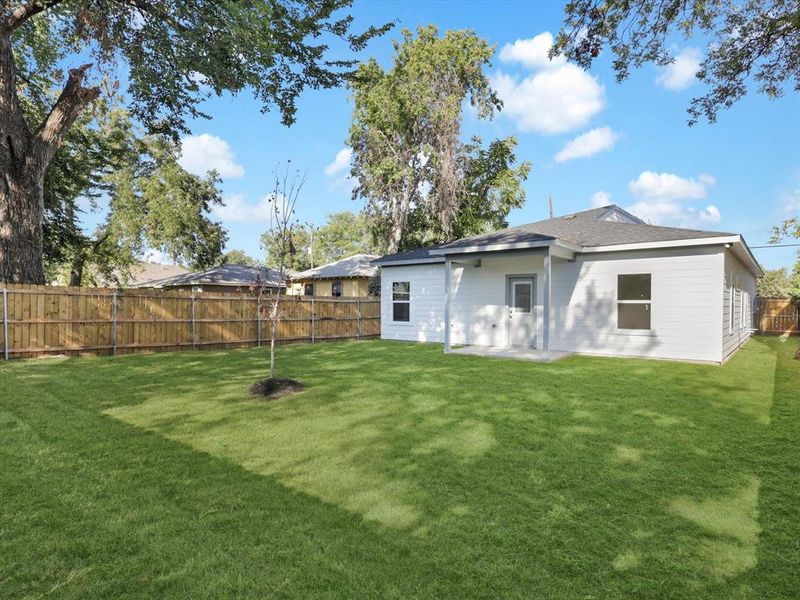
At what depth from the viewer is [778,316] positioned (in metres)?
19.8

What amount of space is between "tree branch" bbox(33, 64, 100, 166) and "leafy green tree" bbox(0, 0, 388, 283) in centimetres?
2

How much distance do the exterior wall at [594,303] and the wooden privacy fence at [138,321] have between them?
16.4 ft

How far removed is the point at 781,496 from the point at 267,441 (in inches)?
177

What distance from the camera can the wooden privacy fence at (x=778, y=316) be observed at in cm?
1944

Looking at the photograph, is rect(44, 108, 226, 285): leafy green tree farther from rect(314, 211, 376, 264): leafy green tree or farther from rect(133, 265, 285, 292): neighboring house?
rect(314, 211, 376, 264): leafy green tree

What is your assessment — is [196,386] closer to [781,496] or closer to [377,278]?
[781,496]

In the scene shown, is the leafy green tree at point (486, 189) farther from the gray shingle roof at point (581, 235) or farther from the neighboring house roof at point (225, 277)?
the neighboring house roof at point (225, 277)

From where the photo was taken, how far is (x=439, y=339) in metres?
14.3

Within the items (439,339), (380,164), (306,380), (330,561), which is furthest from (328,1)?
(380,164)

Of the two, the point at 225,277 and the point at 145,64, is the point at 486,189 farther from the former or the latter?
the point at 145,64

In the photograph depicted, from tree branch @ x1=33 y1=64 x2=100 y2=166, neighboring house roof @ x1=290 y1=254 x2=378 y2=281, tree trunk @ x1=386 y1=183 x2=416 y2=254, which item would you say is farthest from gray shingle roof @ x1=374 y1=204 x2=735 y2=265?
tree branch @ x1=33 y1=64 x2=100 y2=166

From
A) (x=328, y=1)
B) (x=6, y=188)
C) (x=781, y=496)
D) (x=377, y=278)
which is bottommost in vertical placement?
(x=781, y=496)

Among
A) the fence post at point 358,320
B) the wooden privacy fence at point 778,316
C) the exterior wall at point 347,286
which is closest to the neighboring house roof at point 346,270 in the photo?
the exterior wall at point 347,286

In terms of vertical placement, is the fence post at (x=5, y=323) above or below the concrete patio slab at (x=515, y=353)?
above
